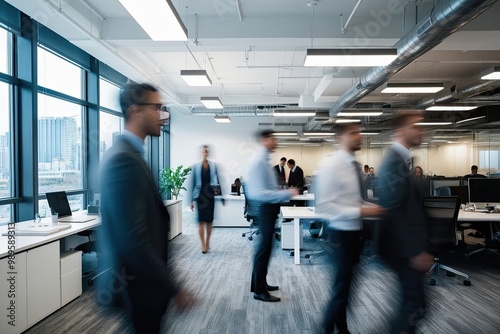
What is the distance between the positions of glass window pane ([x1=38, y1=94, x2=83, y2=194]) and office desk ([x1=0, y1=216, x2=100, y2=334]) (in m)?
1.70

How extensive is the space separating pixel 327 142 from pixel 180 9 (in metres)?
10.8

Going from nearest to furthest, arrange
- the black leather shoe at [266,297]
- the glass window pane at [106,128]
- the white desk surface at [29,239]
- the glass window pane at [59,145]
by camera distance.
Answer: the white desk surface at [29,239], the black leather shoe at [266,297], the glass window pane at [59,145], the glass window pane at [106,128]

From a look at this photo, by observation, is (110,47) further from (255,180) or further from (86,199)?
(255,180)

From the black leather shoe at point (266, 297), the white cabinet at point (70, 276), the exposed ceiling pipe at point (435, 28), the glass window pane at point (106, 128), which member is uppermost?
the exposed ceiling pipe at point (435, 28)

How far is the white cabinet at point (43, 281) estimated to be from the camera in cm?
307

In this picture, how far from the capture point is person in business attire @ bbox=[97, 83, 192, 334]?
3.96ft

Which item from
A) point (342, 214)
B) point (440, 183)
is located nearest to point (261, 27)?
point (342, 214)

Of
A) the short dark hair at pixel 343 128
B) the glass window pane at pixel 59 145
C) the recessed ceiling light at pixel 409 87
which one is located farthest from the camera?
the recessed ceiling light at pixel 409 87

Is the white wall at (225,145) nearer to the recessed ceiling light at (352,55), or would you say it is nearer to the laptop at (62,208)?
the laptop at (62,208)

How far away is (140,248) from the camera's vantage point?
120cm

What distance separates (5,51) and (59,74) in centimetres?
117

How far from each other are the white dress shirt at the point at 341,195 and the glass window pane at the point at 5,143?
160 inches

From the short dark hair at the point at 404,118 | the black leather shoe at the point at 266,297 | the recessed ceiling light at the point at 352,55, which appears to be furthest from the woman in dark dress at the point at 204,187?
the short dark hair at the point at 404,118

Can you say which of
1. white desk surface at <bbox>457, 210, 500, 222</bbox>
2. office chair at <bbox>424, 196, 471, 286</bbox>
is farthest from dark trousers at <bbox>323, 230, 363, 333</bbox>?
white desk surface at <bbox>457, 210, 500, 222</bbox>
